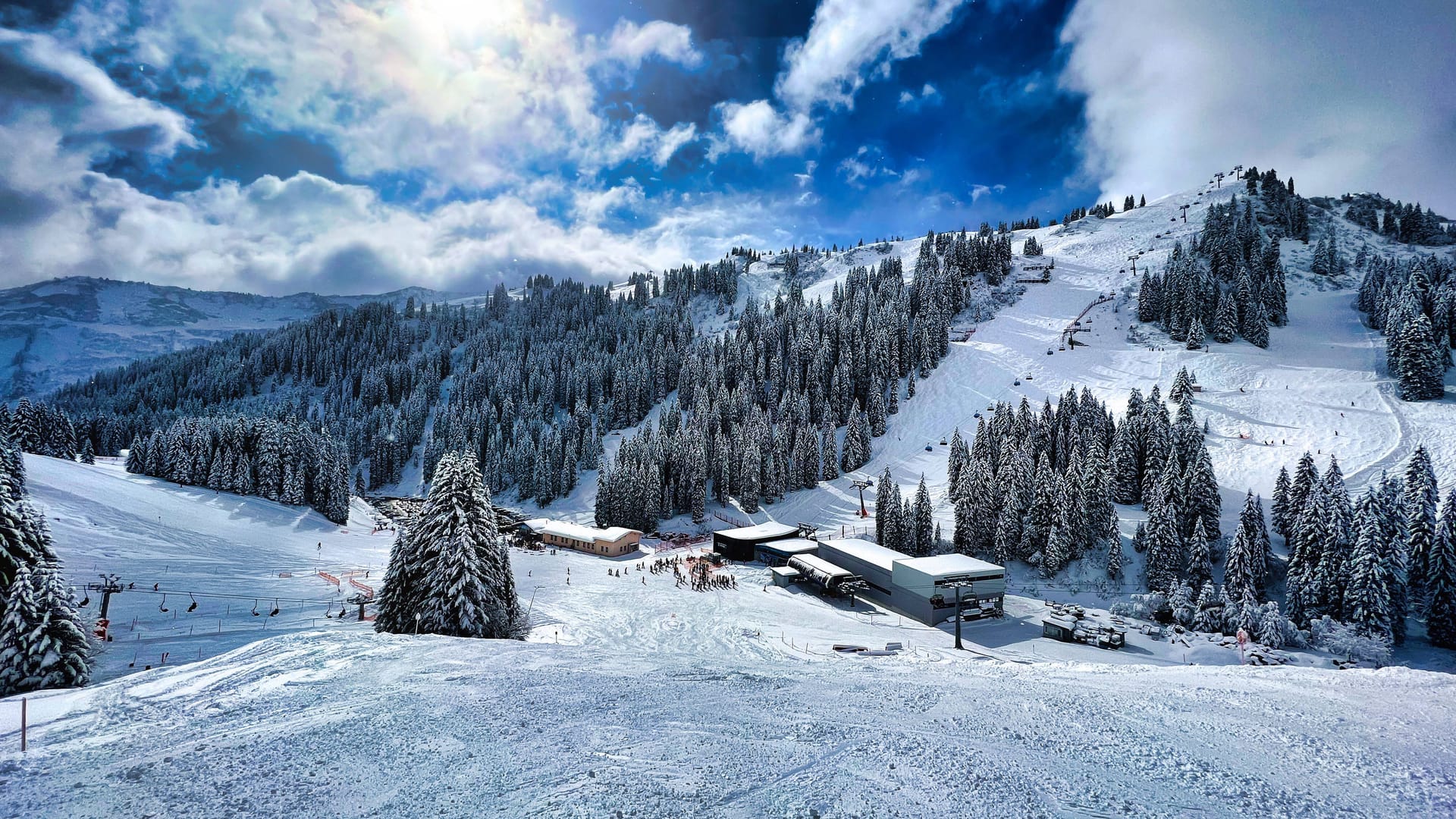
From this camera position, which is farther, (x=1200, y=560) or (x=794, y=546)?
(x=794, y=546)

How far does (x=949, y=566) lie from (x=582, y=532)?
1808 inches

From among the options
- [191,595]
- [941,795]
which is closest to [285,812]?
[941,795]

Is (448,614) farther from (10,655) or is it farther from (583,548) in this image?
(583,548)

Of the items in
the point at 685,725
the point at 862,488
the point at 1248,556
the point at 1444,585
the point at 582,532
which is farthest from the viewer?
the point at 862,488

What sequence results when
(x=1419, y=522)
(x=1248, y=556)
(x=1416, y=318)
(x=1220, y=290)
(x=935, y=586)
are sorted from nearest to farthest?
(x=1419, y=522)
(x=1248, y=556)
(x=935, y=586)
(x=1416, y=318)
(x=1220, y=290)

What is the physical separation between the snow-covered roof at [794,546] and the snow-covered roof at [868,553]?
282cm

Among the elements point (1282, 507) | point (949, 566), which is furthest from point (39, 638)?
point (1282, 507)

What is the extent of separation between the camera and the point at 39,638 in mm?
17875

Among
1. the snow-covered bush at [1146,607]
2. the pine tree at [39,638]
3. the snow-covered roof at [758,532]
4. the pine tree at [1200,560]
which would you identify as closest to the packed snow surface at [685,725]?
the pine tree at [39,638]

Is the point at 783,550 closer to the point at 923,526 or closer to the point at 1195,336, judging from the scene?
the point at 923,526

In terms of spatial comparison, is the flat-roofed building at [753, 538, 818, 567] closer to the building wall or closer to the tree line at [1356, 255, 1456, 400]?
the building wall

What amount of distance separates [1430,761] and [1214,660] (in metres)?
28.1

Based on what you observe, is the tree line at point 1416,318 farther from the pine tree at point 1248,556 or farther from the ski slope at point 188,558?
the ski slope at point 188,558

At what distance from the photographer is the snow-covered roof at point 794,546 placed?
62.5 m
